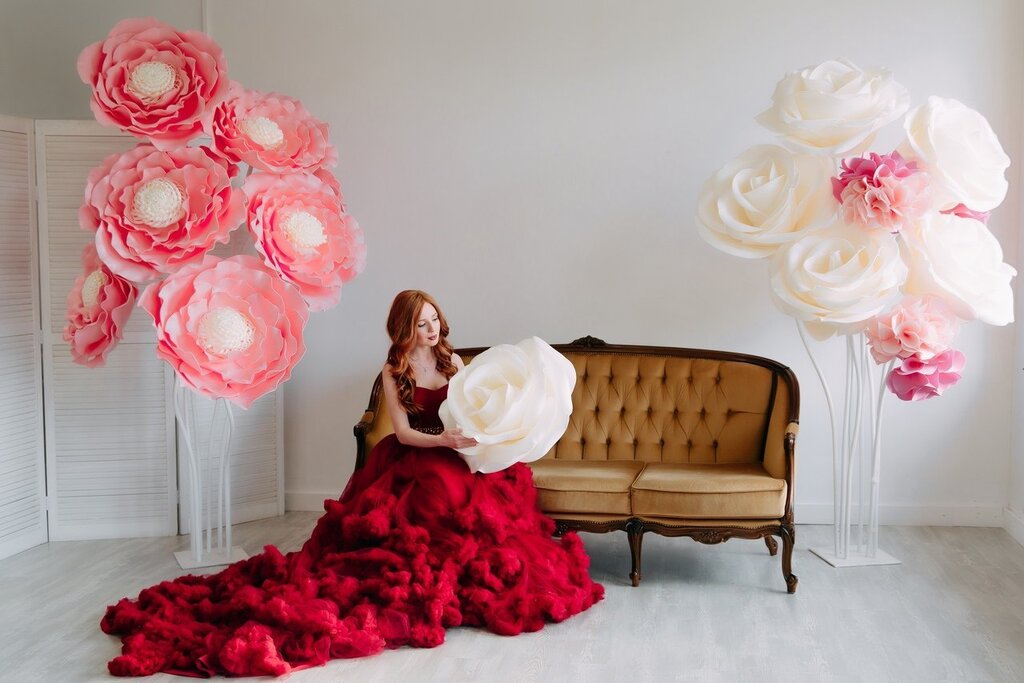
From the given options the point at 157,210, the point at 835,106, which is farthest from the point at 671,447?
the point at 157,210

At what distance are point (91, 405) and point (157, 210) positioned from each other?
4.74 ft

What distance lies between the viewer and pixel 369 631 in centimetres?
366

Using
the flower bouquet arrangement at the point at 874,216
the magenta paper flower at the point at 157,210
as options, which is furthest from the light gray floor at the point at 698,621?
the magenta paper flower at the point at 157,210

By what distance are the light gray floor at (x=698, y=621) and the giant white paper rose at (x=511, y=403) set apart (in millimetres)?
712

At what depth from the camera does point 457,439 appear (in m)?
4.14

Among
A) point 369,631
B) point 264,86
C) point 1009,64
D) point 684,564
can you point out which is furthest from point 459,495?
point 1009,64

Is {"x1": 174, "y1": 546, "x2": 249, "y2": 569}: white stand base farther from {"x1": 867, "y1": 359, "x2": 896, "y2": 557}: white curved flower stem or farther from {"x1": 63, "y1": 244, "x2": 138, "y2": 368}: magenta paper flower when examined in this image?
{"x1": 867, "y1": 359, "x2": 896, "y2": 557}: white curved flower stem

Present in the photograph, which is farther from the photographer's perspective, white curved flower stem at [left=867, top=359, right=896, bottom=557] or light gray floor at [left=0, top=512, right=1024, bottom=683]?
white curved flower stem at [left=867, top=359, right=896, bottom=557]

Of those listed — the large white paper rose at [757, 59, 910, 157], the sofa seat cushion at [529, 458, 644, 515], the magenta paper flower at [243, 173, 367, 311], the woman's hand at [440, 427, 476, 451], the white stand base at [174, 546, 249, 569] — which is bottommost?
the white stand base at [174, 546, 249, 569]

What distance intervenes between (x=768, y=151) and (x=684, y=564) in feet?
6.30

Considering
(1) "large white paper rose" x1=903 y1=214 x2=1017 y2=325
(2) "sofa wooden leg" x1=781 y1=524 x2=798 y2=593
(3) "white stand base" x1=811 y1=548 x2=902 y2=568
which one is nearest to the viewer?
(1) "large white paper rose" x1=903 y1=214 x2=1017 y2=325

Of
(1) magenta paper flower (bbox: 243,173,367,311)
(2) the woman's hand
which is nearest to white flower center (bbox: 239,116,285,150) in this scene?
(1) magenta paper flower (bbox: 243,173,367,311)

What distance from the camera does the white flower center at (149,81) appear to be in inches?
168

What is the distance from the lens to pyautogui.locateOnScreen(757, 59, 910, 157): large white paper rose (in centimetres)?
421
